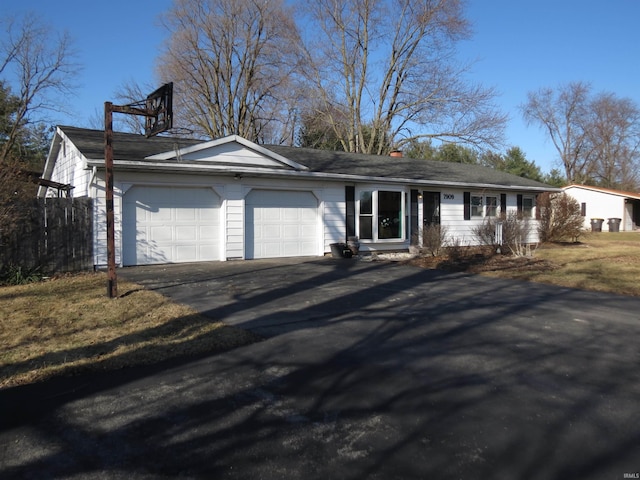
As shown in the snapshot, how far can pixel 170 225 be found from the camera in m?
12.3

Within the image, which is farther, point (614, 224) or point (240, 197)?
point (614, 224)

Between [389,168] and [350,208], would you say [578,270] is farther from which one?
[389,168]

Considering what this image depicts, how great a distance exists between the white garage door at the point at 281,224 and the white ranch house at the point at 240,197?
0.03m

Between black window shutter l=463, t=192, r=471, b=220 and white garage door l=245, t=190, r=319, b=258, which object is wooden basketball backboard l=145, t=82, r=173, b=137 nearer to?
white garage door l=245, t=190, r=319, b=258

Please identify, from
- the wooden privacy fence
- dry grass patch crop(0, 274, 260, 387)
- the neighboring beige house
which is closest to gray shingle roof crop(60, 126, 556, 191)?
the wooden privacy fence

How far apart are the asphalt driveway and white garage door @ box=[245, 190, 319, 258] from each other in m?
7.22

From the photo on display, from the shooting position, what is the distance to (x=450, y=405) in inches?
140

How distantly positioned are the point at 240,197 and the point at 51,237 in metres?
4.78

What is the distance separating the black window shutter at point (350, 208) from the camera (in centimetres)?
1512

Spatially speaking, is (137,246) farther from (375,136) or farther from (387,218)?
(375,136)

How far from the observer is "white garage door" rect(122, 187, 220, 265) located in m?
11.8

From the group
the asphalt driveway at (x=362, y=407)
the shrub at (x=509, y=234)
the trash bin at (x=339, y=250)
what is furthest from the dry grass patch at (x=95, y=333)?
the shrub at (x=509, y=234)

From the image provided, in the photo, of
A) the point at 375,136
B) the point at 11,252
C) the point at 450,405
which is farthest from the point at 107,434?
the point at 375,136

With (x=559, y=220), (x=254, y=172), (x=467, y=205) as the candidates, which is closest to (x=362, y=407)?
(x=254, y=172)
